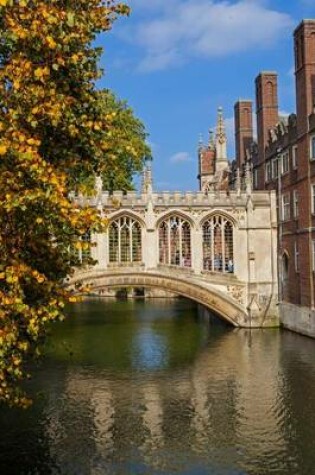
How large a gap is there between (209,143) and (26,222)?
60735 millimetres

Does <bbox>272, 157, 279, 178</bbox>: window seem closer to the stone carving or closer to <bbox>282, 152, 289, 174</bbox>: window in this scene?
<bbox>282, 152, 289, 174</bbox>: window

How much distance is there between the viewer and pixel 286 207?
31578mm

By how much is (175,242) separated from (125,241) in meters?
2.85

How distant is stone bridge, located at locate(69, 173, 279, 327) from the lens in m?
31.0

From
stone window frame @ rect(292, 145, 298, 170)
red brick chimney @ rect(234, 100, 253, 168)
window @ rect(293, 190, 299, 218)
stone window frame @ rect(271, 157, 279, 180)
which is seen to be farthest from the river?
red brick chimney @ rect(234, 100, 253, 168)

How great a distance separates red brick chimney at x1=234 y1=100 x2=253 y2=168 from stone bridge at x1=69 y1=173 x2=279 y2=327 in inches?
399

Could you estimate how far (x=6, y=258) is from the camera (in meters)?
7.63

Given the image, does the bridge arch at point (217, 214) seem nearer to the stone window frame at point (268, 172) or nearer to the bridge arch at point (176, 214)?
the bridge arch at point (176, 214)

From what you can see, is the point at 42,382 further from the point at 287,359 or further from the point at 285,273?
the point at 285,273

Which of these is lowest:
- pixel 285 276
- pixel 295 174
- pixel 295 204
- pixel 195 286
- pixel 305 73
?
pixel 195 286

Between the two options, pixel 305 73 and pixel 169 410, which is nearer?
pixel 169 410

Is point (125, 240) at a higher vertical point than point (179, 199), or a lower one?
lower

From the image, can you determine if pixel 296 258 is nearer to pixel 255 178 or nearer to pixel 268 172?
pixel 268 172

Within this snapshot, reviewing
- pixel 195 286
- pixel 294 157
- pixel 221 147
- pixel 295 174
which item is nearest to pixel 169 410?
pixel 195 286
